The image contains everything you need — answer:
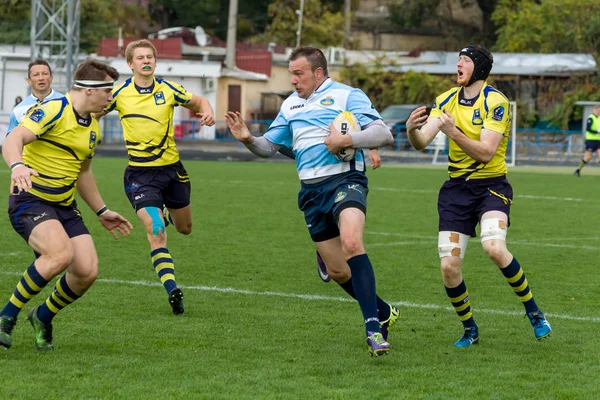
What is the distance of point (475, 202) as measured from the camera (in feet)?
25.7

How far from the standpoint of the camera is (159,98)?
977 centimetres

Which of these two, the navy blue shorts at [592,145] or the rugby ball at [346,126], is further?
the navy blue shorts at [592,145]

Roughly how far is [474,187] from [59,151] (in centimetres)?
290

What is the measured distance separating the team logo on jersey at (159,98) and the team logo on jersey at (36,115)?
271 centimetres

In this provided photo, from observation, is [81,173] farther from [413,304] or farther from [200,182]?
[200,182]

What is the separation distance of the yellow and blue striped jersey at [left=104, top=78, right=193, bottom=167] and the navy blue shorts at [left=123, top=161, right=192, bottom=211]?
0.07 meters

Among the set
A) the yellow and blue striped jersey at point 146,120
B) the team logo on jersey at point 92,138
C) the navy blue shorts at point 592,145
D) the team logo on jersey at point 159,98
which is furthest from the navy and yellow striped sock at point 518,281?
the navy blue shorts at point 592,145

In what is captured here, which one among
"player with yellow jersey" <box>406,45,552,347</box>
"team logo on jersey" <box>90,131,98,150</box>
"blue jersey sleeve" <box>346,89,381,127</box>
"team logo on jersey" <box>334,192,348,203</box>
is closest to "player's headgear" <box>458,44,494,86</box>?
"player with yellow jersey" <box>406,45,552,347</box>

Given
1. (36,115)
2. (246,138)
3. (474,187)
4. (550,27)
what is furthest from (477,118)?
(550,27)

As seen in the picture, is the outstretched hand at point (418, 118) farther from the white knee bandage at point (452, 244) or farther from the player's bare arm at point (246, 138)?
the player's bare arm at point (246, 138)

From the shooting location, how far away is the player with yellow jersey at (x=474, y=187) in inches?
300

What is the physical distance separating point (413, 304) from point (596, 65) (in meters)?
43.7

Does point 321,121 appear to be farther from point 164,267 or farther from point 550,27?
point 550,27

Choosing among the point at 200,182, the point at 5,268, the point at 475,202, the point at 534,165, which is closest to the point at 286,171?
the point at 200,182
